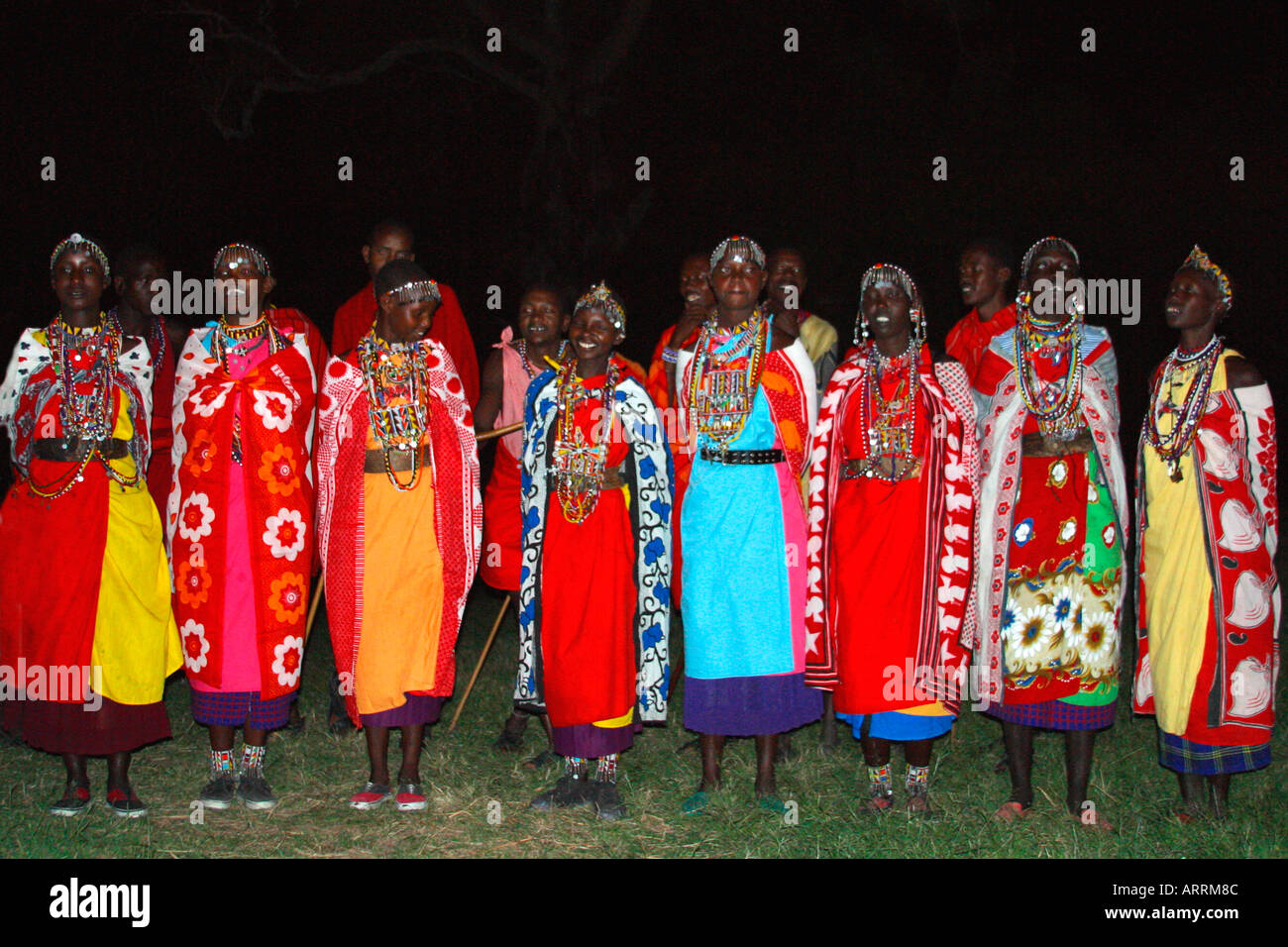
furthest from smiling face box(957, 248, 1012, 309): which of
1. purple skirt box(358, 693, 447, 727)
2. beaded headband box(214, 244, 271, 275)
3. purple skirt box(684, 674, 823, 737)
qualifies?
beaded headband box(214, 244, 271, 275)

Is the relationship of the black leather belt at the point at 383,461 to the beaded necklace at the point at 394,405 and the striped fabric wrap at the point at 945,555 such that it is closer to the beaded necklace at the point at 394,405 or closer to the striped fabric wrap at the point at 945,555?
the beaded necklace at the point at 394,405

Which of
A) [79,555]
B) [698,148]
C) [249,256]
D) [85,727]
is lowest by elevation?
[85,727]

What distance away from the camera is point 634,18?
11445 millimetres

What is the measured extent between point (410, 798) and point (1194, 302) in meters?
3.42

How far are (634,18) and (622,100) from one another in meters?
2.76

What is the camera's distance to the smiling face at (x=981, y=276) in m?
5.42

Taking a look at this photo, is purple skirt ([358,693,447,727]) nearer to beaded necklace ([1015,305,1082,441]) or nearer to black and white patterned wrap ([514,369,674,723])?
black and white patterned wrap ([514,369,674,723])

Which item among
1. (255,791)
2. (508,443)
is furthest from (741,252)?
(255,791)

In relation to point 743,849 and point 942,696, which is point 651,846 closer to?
point 743,849

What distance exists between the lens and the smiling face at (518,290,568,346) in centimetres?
557

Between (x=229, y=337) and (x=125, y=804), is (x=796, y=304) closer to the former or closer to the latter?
(x=229, y=337)

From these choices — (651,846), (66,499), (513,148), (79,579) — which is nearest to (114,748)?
(79,579)

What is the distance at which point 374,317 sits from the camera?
585 centimetres

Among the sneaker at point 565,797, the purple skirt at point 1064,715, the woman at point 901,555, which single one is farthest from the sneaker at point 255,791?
the purple skirt at point 1064,715
